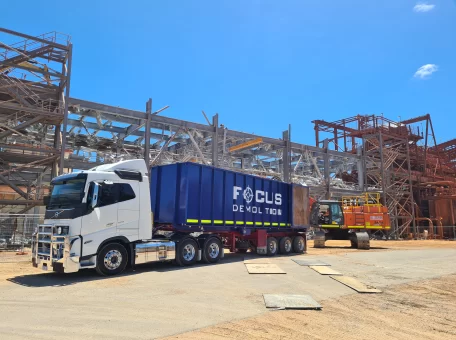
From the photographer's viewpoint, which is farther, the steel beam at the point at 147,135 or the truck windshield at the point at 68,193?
the steel beam at the point at 147,135

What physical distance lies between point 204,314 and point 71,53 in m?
20.0

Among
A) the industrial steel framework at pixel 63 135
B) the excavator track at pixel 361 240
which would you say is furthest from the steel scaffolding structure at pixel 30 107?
the excavator track at pixel 361 240

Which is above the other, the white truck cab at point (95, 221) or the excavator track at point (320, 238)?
the white truck cab at point (95, 221)

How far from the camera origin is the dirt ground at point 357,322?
5301 mm

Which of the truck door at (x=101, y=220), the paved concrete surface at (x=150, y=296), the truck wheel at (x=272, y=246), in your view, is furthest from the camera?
the truck wheel at (x=272, y=246)

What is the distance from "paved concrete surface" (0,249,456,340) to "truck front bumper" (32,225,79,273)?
0.44 meters

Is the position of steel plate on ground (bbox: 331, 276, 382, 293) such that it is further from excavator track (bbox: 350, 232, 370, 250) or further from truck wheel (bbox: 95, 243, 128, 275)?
excavator track (bbox: 350, 232, 370, 250)

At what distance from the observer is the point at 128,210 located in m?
11.1

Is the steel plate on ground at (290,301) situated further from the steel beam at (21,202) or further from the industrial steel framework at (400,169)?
the industrial steel framework at (400,169)

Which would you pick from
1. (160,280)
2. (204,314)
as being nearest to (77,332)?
(204,314)

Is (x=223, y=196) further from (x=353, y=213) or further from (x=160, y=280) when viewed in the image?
(x=353, y=213)

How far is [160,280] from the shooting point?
9.96m

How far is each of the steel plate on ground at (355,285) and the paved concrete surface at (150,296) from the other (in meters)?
0.26

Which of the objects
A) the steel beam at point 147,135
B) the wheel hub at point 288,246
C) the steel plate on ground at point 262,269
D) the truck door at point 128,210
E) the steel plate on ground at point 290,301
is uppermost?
the steel beam at point 147,135
